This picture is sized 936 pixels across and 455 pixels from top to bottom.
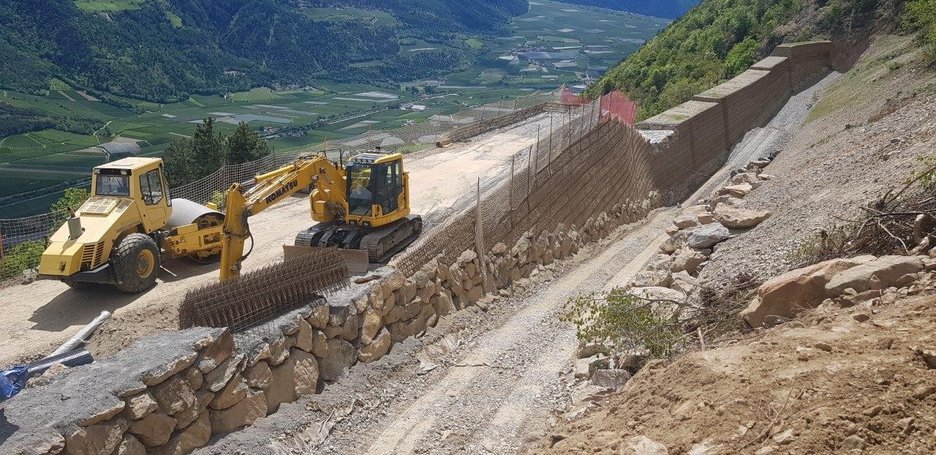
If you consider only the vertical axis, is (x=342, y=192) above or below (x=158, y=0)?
below

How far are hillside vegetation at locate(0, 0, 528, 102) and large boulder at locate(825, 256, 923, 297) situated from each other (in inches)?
4233

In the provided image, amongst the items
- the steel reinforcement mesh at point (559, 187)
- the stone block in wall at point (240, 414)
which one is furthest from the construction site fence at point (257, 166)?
the stone block in wall at point (240, 414)

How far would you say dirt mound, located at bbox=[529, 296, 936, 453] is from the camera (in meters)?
6.54

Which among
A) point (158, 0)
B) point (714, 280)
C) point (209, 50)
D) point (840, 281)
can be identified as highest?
point (158, 0)

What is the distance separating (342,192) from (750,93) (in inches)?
1134

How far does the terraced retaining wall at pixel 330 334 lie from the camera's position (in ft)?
32.5

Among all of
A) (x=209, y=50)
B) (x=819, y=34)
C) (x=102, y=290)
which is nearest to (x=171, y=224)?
(x=102, y=290)

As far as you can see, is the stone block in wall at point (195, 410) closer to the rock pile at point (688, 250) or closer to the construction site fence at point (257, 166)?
the rock pile at point (688, 250)

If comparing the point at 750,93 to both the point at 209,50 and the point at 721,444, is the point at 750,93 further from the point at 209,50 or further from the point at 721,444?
the point at 209,50

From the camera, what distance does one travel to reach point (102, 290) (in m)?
14.6

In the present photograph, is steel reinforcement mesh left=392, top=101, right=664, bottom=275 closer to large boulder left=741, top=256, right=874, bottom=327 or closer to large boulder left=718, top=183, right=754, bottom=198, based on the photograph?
large boulder left=718, top=183, right=754, bottom=198

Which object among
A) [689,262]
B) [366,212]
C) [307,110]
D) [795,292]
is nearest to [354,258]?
[366,212]

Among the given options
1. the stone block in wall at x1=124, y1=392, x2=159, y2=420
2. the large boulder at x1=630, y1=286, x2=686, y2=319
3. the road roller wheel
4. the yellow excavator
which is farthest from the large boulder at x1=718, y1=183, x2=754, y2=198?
the stone block in wall at x1=124, y1=392, x2=159, y2=420

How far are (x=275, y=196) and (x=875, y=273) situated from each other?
398 inches
